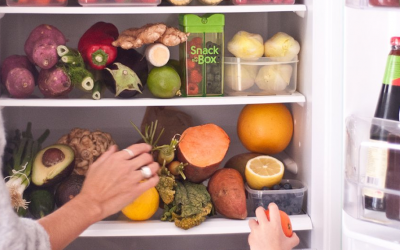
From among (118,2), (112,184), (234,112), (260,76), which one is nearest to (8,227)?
(112,184)

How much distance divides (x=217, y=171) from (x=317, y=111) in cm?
41

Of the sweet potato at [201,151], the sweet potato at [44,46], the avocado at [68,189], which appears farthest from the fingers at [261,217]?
the sweet potato at [44,46]

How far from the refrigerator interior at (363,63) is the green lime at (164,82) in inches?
24.4

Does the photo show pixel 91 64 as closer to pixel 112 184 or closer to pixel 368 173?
pixel 112 184

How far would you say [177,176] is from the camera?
195 cm

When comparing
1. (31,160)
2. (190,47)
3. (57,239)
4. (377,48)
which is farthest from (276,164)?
(57,239)

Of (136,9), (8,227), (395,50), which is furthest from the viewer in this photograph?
(136,9)

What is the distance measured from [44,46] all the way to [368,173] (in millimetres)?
1108

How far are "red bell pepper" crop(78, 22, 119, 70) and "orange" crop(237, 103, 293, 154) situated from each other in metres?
0.54

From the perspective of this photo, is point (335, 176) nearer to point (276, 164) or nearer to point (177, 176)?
point (276, 164)

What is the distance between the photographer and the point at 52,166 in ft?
6.15

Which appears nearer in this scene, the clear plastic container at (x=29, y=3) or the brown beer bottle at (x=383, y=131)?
the brown beer bottle at (x=383, y=131)

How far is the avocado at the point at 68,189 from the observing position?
184cm

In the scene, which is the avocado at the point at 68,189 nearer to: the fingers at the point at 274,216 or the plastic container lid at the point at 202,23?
the plastic container lid at the point at 202,23
